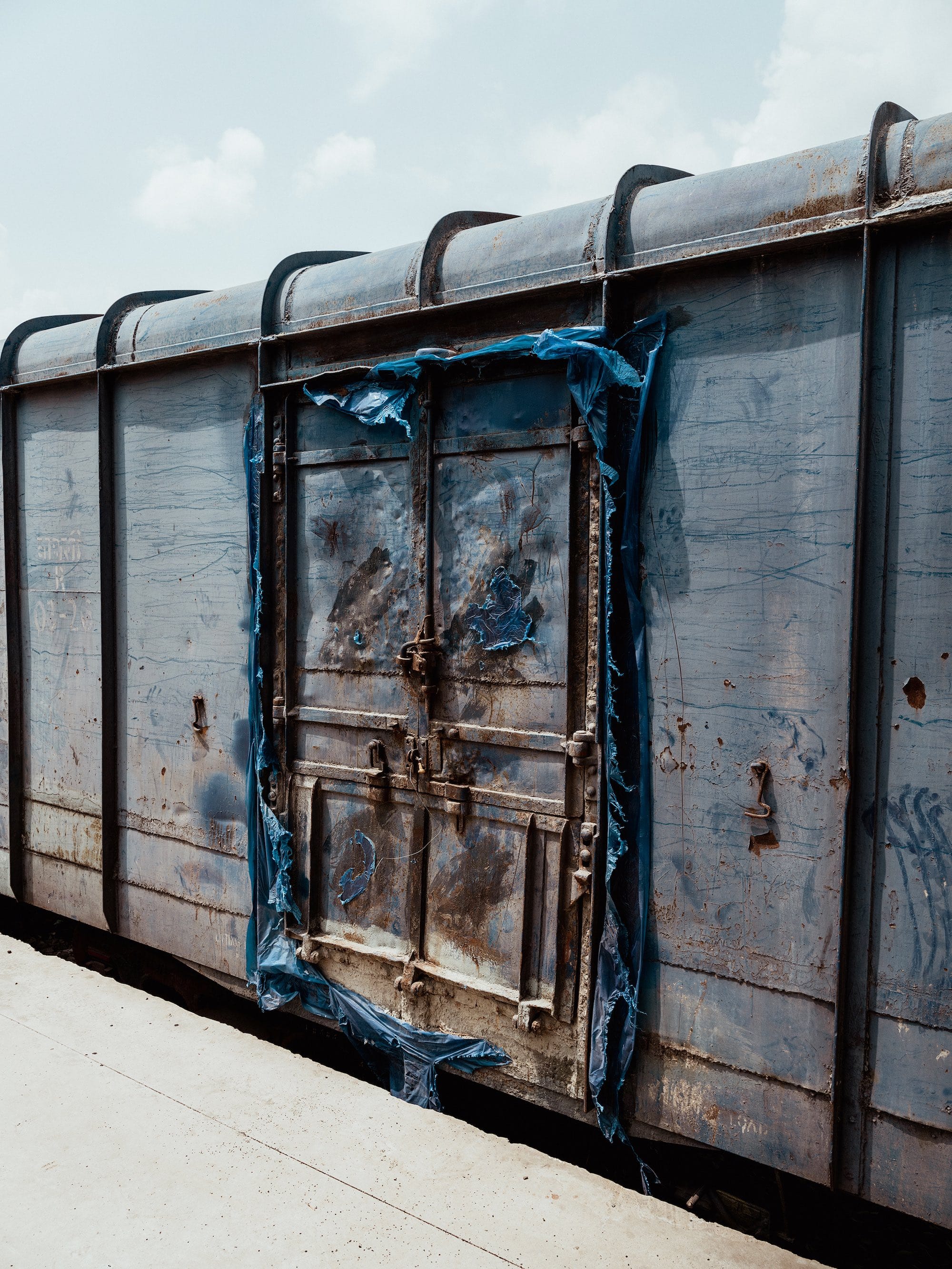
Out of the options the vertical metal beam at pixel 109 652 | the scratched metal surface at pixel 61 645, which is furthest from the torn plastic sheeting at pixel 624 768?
the scratched metal surface at pixel 61 645

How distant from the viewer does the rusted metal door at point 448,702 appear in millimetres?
3320

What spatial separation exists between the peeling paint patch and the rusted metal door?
12 millimetres

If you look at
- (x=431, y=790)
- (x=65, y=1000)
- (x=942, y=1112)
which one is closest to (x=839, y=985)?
Result: (x=942, y=1112)

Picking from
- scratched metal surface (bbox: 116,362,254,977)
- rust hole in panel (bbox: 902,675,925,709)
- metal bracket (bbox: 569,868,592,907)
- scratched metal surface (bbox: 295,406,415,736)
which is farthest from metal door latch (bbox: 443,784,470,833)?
rust hole in panel (bbox: 902,675,925,709)

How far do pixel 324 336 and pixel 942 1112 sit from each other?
11.5 feet

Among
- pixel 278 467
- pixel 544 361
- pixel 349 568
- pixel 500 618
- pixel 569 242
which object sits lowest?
pixel 500 618

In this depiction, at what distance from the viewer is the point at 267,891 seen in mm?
4230

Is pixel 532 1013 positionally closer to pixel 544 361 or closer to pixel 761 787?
pixel 761 787

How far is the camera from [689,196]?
3027 millimetres

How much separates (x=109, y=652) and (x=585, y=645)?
280 centimetres

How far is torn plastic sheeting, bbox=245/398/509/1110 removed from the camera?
400cm

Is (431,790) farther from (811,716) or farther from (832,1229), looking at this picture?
(832,1229)

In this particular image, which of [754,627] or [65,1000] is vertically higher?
[754,627]

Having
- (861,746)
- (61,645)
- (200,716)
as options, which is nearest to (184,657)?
(200,716)
